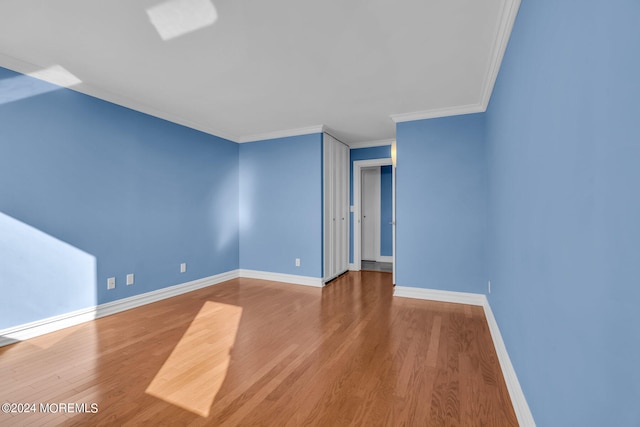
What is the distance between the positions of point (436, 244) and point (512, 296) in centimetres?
193

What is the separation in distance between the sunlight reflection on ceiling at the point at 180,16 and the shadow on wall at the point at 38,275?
2.25 m

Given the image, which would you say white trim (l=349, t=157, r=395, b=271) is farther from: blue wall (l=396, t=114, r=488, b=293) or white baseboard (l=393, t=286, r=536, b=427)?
white baseboard (l=393, t=286, r=536, b=427)

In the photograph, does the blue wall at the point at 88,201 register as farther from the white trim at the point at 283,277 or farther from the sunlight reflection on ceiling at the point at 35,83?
the white trim at the point at 283,277

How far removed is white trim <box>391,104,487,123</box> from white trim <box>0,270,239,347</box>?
12.7 ft

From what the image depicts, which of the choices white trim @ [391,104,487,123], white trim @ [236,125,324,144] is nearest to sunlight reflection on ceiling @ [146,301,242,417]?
white trim @ [236,125,324,144]

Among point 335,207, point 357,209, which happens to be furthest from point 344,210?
point 335,207

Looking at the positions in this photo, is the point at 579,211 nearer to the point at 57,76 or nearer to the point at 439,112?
the point at 439,112

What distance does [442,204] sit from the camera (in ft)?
12.6

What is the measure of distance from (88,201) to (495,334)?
Result: 4.38 meters

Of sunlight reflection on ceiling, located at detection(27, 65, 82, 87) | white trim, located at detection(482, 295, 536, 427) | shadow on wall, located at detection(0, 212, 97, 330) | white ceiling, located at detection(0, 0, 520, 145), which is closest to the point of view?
white trim, located at detection(482, 295, 536, 427)

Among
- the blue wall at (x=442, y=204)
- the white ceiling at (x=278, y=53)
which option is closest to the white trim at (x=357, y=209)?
the blue wall at (x=442, y=204)

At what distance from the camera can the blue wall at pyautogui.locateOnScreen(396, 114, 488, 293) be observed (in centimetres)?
368

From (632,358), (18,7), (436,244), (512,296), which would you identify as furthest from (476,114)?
(18,7)

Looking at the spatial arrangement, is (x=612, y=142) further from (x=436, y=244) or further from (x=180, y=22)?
(x=436, y=244)
